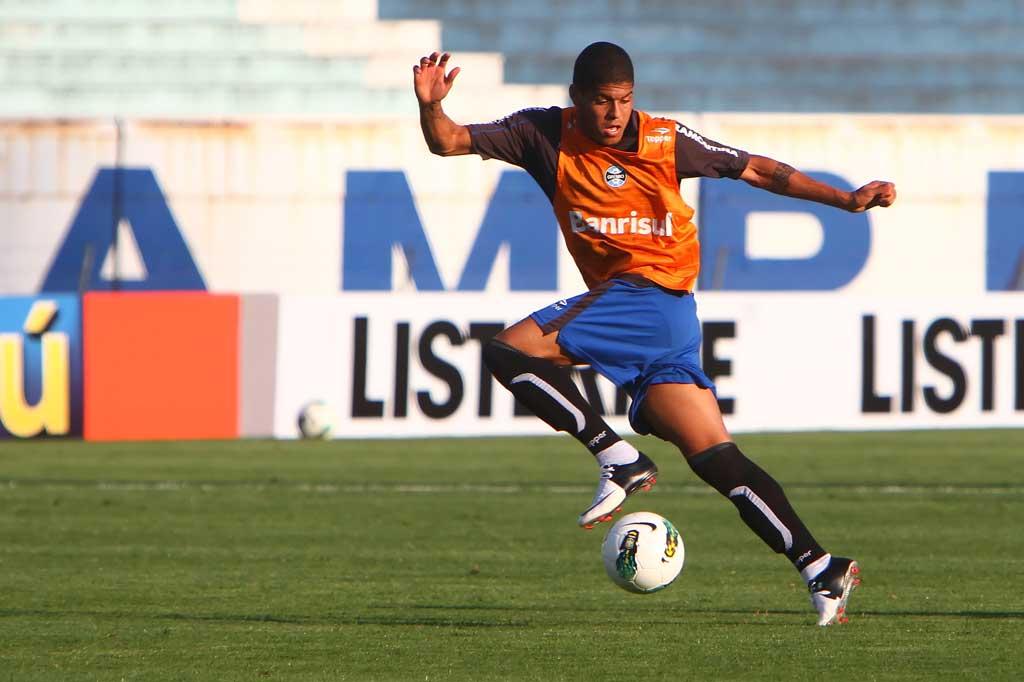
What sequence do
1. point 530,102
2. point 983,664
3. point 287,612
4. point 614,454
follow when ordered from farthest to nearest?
point 530,102
point 287,612
point 614,454
point 983,664

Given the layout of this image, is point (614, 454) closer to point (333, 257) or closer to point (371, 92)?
→ point (333, 257)

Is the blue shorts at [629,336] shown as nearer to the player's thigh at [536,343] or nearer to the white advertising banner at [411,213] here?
the player's thigh at [536,343]

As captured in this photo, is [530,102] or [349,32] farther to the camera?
[349,32]

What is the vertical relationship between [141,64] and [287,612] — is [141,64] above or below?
above

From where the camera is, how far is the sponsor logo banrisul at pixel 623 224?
21.7 feet

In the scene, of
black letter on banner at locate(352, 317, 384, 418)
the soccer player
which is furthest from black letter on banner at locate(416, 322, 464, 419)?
the soccer player

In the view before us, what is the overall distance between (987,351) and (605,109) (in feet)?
37.5

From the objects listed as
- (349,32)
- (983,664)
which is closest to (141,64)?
(349,32)

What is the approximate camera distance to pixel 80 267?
1881 centimetres

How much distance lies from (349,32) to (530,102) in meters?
2.95

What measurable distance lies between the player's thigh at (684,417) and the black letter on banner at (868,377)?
10.9 meters

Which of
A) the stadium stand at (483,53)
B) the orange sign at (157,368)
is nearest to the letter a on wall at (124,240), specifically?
the orange sign at (157,368)

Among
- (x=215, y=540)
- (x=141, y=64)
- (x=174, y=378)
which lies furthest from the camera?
(x=141, y=64)

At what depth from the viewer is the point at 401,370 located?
656 inches
